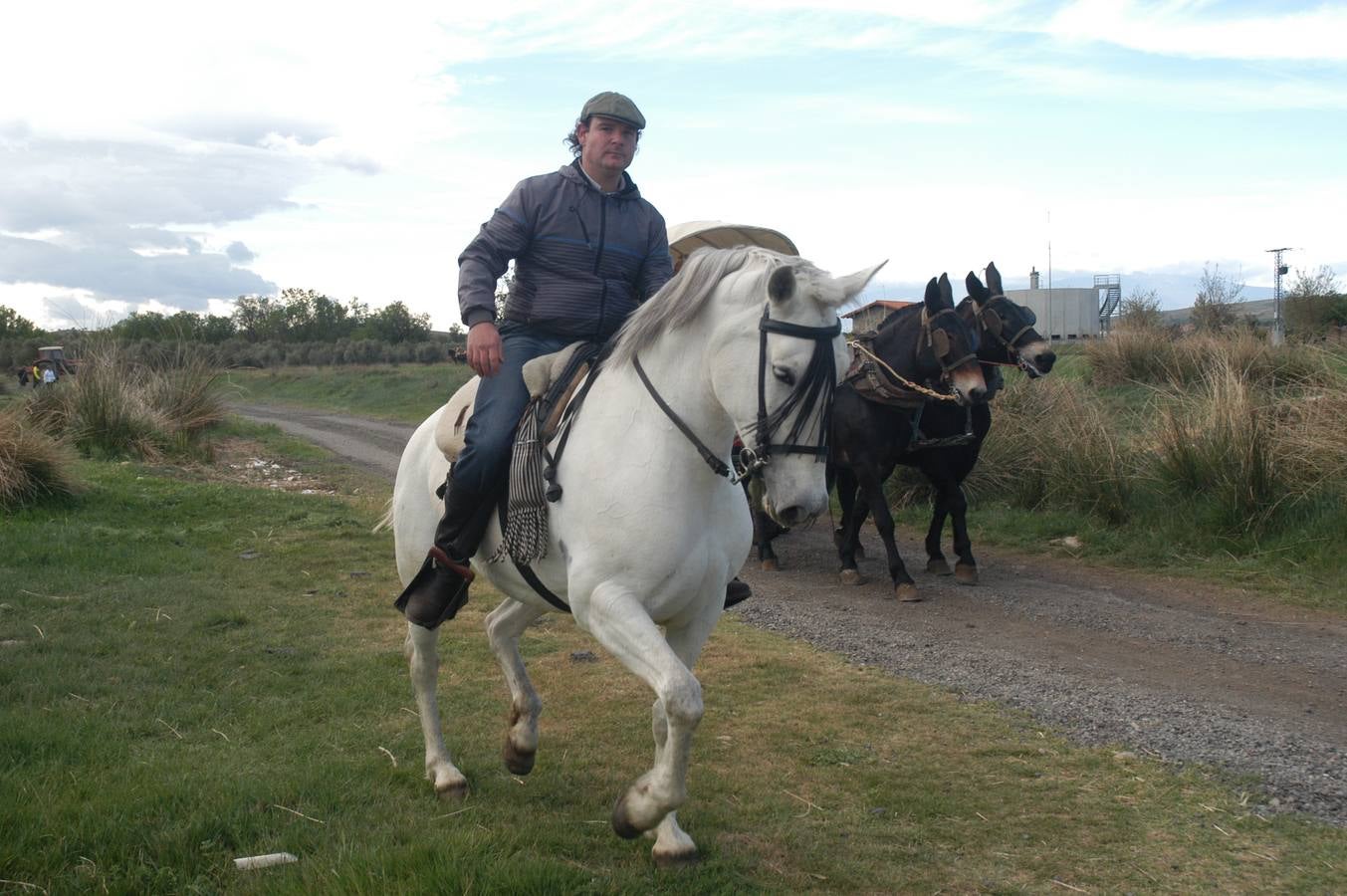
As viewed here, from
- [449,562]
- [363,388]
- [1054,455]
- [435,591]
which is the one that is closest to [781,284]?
[449,562]

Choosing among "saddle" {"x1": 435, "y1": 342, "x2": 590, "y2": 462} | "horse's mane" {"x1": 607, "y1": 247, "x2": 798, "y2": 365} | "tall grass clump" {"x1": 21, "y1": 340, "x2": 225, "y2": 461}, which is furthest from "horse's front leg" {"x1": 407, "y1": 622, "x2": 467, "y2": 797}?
"tall grass clump" {"x1": 21, "y1": 340, "x2": 225, "y2": 461}

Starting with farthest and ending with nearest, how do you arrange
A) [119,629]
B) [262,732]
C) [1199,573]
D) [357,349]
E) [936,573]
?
[357,349] → [936,573] → [1199,573] → [119,629] → [262,732]

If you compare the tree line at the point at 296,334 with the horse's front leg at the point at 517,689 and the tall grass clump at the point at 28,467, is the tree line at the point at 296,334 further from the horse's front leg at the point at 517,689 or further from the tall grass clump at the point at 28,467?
the horse's front leg at the point at 517,689

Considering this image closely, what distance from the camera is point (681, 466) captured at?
12.1ft

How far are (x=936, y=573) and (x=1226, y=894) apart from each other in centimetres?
630

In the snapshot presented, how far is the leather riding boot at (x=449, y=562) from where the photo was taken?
4.31m

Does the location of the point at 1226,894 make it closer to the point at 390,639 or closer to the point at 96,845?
the point at 96,845

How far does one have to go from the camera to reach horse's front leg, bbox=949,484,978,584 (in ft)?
30.8

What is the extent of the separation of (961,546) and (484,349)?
20.6 feet

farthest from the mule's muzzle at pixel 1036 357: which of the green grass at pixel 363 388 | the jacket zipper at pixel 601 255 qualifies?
the green grass at pixel 363 388

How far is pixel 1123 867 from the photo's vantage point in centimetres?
382

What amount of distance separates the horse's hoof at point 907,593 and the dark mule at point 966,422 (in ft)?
2.43

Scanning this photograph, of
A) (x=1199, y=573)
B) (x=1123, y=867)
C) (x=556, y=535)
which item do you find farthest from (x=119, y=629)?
(x=1199, y=573)

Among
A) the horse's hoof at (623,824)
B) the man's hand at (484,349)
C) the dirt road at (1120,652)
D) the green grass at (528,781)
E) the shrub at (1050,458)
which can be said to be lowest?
the dirt road at (1120,652)
